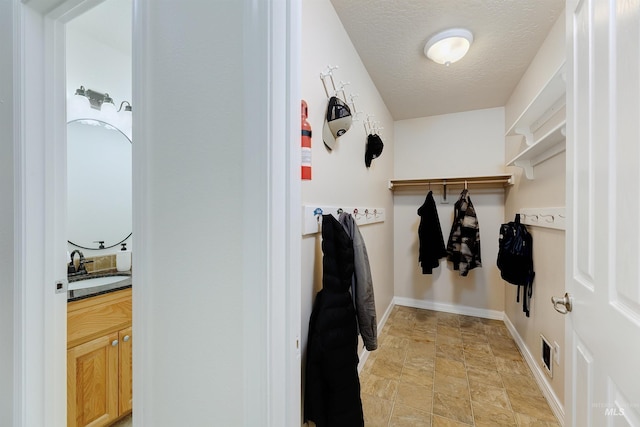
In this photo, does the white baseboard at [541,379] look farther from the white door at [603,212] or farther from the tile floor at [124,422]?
the tile floor at [124,422]

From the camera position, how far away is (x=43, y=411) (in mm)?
1017

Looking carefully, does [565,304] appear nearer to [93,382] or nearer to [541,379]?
[541,379]

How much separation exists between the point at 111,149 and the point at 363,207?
6.46ft

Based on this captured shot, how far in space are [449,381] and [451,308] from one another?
4.58 feet

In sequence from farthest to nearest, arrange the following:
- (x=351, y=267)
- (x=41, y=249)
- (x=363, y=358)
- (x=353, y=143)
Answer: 1. (x=363, y=358)
2. (x=353, y=143)
3. (x=351, y=267)
4. (x=41, y=249)

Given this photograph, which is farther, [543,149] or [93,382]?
[543,149]

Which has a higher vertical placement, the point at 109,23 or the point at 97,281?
the point at 109,23

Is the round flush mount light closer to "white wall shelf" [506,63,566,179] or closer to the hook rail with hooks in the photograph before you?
"white wall shelf" [506,63,566,179]

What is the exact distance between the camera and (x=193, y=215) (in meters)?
0.67

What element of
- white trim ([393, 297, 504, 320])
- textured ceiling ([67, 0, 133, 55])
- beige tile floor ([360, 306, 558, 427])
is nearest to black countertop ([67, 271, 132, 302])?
textured ceiling ([67, 0, 133, 55])

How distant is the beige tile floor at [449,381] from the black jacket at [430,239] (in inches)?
26.9

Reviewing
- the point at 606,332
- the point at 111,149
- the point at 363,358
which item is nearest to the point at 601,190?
the point at 606,332

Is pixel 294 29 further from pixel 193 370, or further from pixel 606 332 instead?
pixel 606 332

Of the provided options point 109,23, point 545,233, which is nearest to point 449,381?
point 545,233
